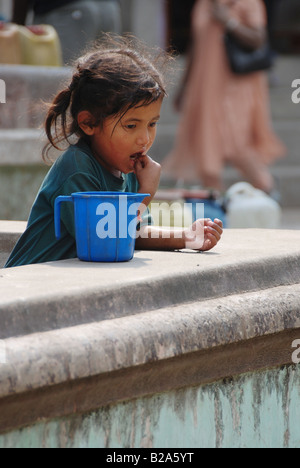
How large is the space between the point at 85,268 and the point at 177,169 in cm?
772

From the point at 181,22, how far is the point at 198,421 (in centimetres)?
1079

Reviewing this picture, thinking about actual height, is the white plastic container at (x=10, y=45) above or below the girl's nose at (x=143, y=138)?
above

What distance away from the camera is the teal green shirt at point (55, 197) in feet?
7.95

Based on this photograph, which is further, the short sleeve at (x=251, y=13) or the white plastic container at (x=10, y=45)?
the short sleeve at (x=251, y=13)

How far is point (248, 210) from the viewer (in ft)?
19.5

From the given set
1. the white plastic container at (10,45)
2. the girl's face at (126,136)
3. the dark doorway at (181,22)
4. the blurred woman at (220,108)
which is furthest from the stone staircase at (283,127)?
the girl's face at (126,136)

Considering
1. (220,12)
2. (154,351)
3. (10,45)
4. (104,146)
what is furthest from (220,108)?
(154,351)

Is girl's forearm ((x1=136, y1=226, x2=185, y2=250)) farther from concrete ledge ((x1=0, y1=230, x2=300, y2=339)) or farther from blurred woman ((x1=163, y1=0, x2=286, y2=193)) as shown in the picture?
blurred woman ((x1=163, y1=0, x2=286, y2=193))

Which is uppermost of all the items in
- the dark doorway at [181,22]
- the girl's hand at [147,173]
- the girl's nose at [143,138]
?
the dark doorway at [181,22]

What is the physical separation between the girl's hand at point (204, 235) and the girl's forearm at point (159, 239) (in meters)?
0.02

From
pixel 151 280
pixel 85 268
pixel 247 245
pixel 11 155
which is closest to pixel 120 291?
pixel 151 280

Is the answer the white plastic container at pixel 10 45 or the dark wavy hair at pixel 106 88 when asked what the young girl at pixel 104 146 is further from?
the white plastic container at pixel 10 45

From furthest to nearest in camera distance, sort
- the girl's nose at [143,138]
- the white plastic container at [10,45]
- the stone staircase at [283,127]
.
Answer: the stone staircase at [283,127], the white plastic container at [10,45], the girl's nose at [143,138]

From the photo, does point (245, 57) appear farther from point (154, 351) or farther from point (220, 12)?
point (154, 351)
